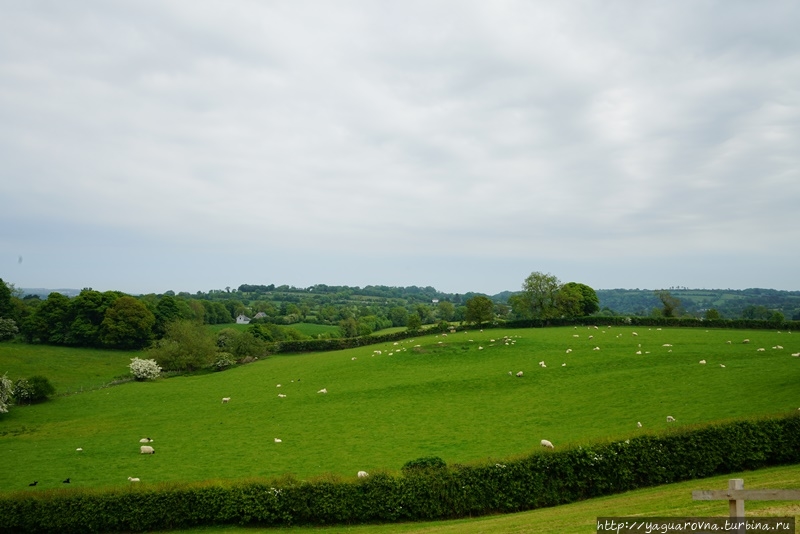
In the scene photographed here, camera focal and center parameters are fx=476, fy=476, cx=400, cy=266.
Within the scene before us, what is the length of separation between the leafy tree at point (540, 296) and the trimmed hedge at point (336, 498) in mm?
59414

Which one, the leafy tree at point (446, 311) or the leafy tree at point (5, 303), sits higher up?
the leafy tree at point (5, 303)

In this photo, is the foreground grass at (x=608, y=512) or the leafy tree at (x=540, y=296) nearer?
the foreground grass at (x=608, y=512)

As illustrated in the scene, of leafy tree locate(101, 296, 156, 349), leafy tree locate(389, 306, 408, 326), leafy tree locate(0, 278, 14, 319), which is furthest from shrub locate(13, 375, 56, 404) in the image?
leafy tree locate(389, 306, 408, 326)

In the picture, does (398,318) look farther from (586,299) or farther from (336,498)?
(336,498)

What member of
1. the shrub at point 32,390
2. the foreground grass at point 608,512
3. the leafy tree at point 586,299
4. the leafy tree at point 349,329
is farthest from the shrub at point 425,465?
the leafy tree at point 349,329

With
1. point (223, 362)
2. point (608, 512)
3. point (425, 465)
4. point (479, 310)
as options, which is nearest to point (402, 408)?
point (425, 465)

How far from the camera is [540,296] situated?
79.3 m

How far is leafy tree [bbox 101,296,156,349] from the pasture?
32896 mm

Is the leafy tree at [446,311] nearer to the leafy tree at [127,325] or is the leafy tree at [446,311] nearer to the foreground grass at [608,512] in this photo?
the leafy tree at [127,325]

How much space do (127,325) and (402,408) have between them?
69739 millimetres

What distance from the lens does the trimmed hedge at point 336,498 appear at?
65.1 feet

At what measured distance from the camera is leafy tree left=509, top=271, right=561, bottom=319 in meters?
78.9

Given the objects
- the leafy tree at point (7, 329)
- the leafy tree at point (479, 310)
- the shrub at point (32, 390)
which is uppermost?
the leafy tree at point (479, 310)

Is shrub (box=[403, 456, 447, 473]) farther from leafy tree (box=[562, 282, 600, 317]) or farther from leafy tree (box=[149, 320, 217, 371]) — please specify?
leafy tree (box=[562, 282, 600, 317])
